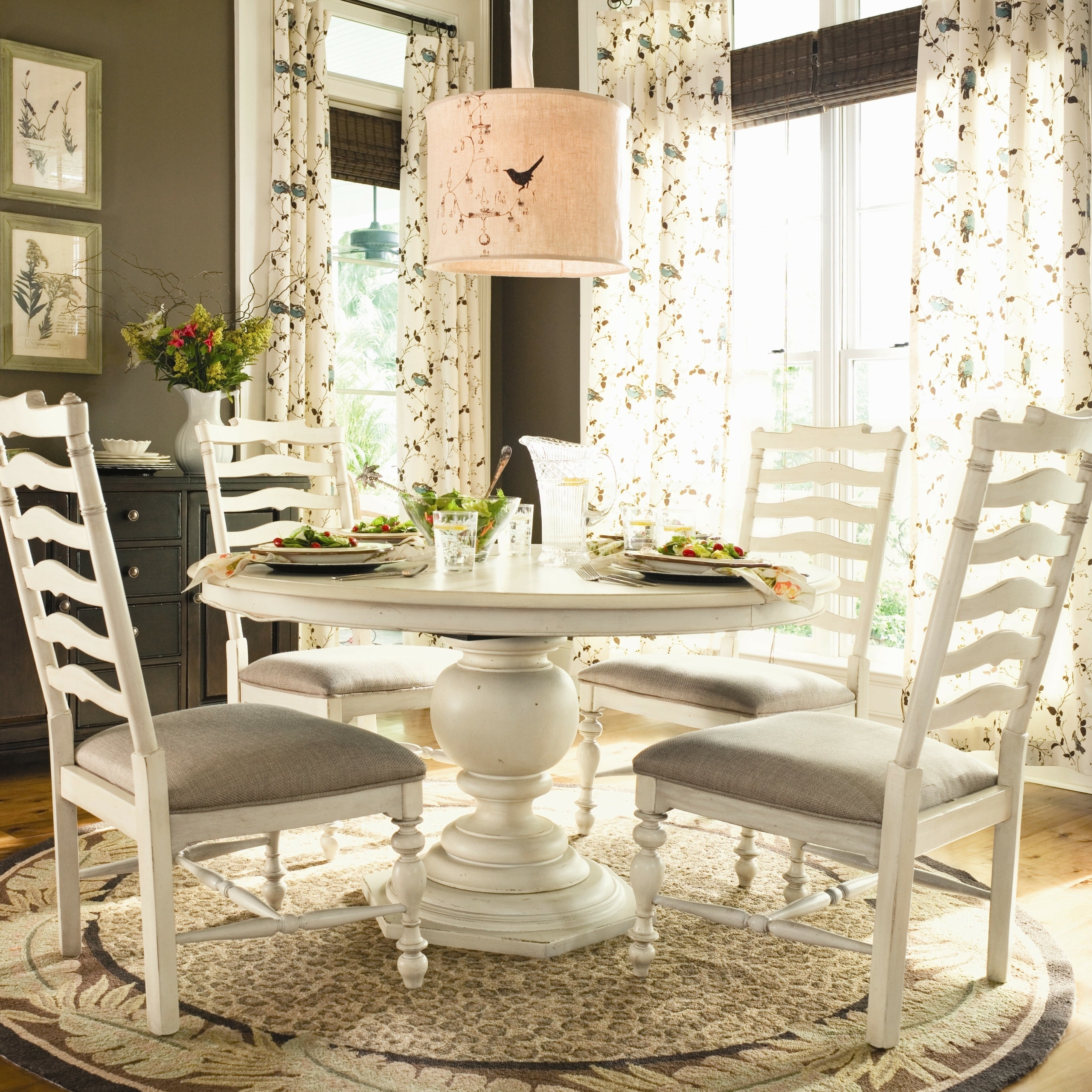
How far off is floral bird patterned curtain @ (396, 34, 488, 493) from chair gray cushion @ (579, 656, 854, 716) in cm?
221

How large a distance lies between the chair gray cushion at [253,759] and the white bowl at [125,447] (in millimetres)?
1775

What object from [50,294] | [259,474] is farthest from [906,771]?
[50,294]

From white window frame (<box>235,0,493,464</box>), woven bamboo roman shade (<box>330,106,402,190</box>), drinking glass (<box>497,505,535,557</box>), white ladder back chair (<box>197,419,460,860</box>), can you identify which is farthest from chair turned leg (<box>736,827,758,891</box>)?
woven bamboo roman shade (<box>330,106,402,190</box>)

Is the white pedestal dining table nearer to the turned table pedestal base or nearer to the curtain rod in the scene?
the turned table pedestal base

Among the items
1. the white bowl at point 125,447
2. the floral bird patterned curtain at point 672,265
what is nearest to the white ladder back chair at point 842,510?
the floral bird patterned curtain at point 672,265

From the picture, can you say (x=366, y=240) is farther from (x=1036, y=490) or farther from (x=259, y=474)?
(x=1036, y=490)

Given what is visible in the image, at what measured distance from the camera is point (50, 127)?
12.6ft

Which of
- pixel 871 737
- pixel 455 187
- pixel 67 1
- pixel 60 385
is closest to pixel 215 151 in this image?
pixel 67 1

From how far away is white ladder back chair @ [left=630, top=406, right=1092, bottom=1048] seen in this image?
68.9 inches

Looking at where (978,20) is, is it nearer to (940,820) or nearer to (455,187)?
(455,187)

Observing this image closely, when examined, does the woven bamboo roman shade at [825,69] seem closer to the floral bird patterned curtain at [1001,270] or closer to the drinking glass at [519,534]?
the floral bird patterned curtain at [1001,270]

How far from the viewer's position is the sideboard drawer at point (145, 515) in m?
3.51

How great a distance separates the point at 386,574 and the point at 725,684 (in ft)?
2.77

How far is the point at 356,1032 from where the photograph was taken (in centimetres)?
Result: 191
